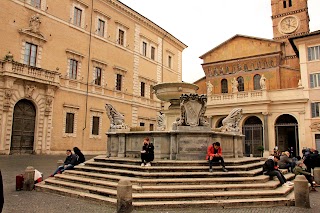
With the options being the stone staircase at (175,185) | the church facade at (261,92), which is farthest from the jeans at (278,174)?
the church facade at (261,92)

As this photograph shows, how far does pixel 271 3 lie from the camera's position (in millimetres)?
48781

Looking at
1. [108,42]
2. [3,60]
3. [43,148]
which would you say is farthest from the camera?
[108,42]

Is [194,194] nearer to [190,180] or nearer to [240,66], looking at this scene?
[190,180]

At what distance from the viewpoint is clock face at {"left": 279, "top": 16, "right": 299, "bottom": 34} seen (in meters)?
45.3

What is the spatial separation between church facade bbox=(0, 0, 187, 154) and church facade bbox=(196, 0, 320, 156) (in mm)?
8049

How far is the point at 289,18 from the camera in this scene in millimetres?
46219

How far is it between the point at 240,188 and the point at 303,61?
22.6 metres

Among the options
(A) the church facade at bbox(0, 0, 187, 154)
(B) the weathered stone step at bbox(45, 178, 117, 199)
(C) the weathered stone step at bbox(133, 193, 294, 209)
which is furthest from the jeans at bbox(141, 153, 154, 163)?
(A) the church facade at bbox(0, 0, 187, 154)

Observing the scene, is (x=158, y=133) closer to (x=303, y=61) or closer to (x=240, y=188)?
(x=240, y=188)

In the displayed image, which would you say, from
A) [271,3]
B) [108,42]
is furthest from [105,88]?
[271,3]

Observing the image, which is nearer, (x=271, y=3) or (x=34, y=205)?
(x=34, y=205)

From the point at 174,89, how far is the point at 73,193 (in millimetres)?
7050

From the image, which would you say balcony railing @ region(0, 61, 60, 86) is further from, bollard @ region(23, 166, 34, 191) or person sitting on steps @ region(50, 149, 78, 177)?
bollard @ region(23, 166, 34, 191)

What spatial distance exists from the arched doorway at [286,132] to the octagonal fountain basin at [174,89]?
1671cm
